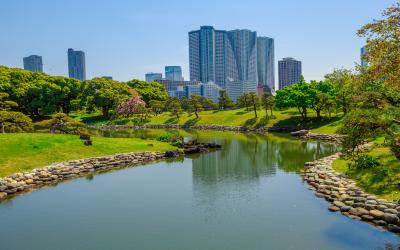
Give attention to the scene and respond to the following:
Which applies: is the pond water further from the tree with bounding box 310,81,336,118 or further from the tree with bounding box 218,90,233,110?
the tree with bounding box 218,90,233,110

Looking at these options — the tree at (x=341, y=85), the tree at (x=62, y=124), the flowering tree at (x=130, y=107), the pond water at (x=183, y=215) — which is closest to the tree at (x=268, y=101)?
the tree at (x=341, y=85)

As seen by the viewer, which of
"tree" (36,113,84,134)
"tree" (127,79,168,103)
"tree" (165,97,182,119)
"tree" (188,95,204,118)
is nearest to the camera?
"tree" (36,113,84,134)

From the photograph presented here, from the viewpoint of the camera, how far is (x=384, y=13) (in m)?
16.1

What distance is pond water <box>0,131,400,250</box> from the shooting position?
664 inches

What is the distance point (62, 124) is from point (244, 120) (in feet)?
138

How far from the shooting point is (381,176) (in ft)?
77.8

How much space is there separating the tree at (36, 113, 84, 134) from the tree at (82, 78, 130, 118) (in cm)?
4409

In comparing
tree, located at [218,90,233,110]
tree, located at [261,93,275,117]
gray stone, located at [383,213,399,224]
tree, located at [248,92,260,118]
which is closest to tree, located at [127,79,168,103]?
tree, located at [218,90,233,110]

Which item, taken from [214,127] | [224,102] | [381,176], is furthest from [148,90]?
[381,176]

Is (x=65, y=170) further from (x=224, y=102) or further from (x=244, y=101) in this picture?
(x=224, y=102)

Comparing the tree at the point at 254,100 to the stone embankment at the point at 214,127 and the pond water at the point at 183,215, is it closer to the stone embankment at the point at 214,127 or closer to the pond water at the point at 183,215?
the stone embankment at the point at 214,127

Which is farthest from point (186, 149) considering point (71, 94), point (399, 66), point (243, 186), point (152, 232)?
point (71, 94)

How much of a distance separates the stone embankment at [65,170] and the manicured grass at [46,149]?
3.68 feet

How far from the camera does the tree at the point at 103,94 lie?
89062mm
